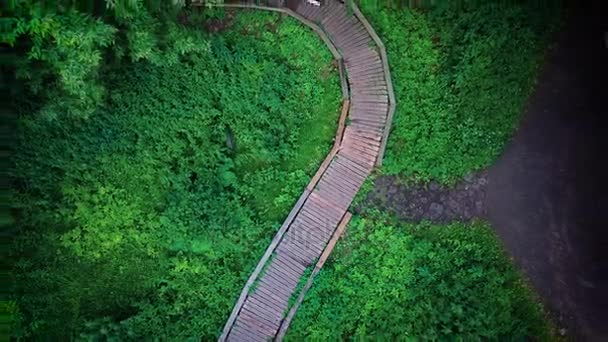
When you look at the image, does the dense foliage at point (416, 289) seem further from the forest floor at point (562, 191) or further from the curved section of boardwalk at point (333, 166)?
the curved section of boardwalk at point (333, 166)

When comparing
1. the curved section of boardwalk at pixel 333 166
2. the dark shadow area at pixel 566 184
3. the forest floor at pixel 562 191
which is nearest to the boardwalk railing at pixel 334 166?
the curved section of boardwalk at pixel 333 166

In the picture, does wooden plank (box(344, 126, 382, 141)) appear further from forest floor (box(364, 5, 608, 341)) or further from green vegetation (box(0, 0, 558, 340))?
forest floor (box(364, 5, 608, 341))

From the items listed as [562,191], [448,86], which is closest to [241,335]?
[448,86]

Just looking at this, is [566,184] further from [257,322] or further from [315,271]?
[257,322]

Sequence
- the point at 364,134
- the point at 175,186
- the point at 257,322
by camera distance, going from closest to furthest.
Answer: the point at 175,186
the point at 257,322
the point at 364,134

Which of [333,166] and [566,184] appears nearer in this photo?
[566,184]

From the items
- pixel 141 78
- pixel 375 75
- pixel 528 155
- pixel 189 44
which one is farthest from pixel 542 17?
pixel 141 78
